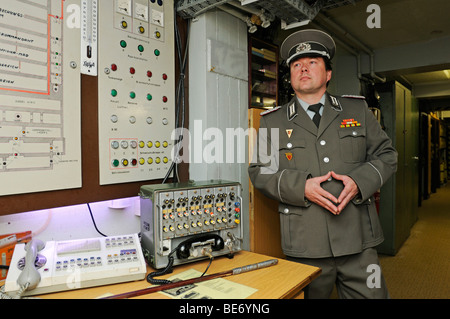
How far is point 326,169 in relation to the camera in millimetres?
1516

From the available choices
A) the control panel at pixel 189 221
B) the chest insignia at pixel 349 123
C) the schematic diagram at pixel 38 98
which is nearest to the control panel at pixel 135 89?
the schematic diagram at pixel 38 98

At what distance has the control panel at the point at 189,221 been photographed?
1.26 metres

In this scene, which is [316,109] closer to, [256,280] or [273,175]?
[273,175]

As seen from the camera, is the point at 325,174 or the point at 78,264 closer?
the point at 78,264

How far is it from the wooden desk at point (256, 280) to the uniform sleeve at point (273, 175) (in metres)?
0.29

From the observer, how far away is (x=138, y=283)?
3.75 ft

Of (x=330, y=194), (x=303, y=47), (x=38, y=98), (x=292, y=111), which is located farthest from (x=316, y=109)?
(x=38, y=98)

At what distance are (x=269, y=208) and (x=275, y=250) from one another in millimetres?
295

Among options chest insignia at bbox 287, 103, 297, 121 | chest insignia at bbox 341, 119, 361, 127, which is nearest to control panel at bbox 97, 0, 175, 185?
chest insignia at bbox 287, 103, 297, 121

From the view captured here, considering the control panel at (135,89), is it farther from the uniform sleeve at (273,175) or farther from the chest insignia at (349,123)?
the chest insignia at (349,123)

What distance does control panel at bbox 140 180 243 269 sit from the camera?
1.26m

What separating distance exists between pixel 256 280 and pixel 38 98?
1.10 metres

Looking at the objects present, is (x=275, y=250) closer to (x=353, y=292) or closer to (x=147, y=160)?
(x=353, y=292)
